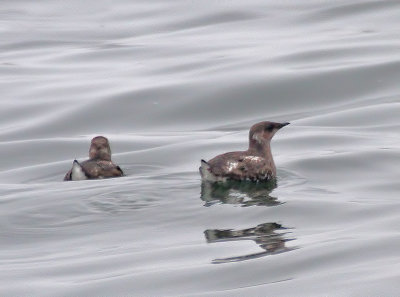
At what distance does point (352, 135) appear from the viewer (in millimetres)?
15281

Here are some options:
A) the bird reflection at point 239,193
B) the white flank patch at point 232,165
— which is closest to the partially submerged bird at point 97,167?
the bird reflection at point 239,193

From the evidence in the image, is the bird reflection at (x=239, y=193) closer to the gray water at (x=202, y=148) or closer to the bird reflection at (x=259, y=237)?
the gray water at (x=202, y=148)

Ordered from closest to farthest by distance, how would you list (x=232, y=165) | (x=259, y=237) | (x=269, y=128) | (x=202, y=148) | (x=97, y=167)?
(x=259, y=237) < (x=232, y=165) < (x=97, y=167) < (x=269, y=128) < (x=202, y=148)

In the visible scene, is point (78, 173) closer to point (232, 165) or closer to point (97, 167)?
point (97, 167)

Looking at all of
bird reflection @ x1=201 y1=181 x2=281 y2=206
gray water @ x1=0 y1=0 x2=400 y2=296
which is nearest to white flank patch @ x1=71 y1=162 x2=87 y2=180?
gray water @ x1=0 y1=0 x2=400 y2=296

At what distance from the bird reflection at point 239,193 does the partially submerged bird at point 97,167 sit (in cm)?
113

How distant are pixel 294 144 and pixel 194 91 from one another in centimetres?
460

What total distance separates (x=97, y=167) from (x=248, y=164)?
1.60m

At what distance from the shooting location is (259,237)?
1011 centimetres

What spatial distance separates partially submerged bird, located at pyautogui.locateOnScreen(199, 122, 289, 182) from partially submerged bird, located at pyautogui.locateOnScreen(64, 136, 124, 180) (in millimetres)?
1160

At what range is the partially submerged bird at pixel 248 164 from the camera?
12047 mm

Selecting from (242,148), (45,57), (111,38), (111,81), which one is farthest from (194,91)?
(111,38)

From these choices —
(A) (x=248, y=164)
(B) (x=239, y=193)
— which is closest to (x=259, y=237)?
(B) (x=239, y=193)

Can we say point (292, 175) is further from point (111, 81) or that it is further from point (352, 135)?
point (111, 81)
